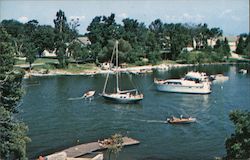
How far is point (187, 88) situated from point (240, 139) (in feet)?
102

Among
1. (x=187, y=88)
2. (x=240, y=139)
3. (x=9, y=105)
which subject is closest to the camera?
(x=240, y=139)

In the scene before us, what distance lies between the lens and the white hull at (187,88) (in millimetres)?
49219

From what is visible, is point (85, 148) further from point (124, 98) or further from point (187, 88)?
point (187, 88)

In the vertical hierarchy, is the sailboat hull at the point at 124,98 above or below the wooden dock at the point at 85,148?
above

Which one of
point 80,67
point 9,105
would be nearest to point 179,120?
point 9,105

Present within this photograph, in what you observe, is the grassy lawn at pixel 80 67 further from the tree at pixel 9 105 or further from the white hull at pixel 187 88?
the tree at pixel 9 105

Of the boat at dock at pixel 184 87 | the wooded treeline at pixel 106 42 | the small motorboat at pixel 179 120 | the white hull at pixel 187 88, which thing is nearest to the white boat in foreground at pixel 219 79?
the boat at dock at pixel 184 87

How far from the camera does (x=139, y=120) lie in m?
35.5

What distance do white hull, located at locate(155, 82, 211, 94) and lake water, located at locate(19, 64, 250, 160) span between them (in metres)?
0.97

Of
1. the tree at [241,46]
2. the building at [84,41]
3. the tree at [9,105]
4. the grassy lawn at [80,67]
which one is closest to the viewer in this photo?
the tree at [9,105]

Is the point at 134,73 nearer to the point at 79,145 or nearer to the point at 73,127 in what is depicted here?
the point at 73,127

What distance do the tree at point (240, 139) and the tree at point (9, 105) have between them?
8.63 meters

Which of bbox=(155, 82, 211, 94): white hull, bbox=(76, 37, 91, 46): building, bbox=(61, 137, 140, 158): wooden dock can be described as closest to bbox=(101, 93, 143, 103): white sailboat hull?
bbox=(155, 82, 211, 94): white hull

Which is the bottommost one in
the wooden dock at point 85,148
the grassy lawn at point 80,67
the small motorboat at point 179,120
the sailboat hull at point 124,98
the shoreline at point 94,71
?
the wooden dock at point 85,148
